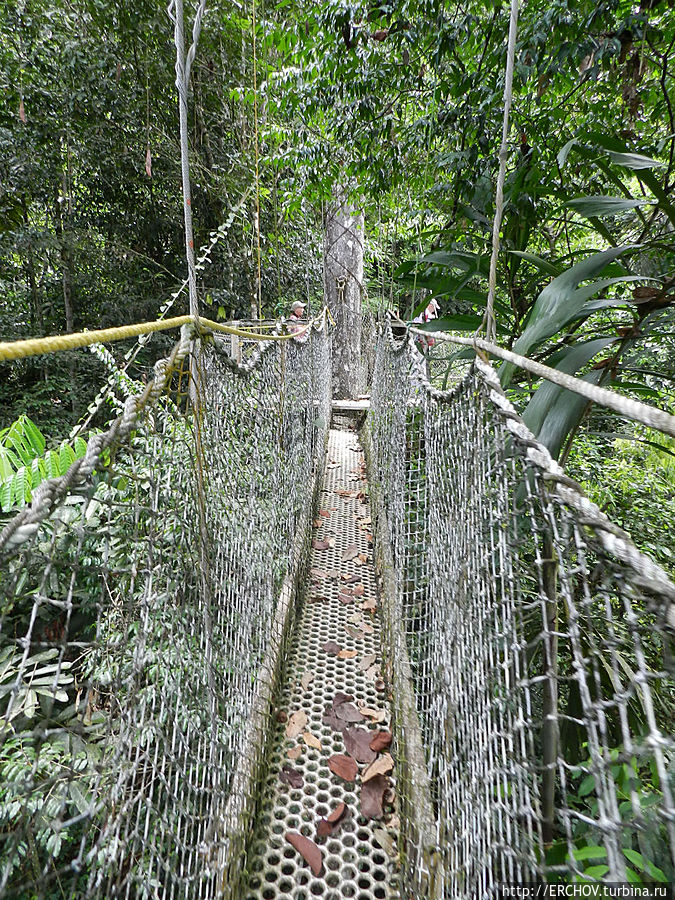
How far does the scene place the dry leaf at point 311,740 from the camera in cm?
154

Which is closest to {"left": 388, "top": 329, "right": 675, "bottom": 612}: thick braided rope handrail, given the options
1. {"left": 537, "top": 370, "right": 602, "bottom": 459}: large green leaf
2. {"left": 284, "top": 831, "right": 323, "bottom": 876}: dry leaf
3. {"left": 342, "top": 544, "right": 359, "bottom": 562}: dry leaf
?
{"left": 537, "top": 370, "right": 602, "bottom": 459}: large green leaf

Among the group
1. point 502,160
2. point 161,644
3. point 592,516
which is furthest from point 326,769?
point 502,160

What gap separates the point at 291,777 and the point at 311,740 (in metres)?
0.13

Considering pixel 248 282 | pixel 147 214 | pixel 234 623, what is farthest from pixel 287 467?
pixel 147 214

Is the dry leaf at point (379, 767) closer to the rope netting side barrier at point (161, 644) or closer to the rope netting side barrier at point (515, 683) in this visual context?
the rope netting side barrier at point (515, 683)

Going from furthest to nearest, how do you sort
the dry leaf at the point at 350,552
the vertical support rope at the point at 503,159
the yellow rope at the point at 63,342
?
the dry leaf at the point at 350,552 < the vertical support rope at the point at 503,159 < the yellow rope at the point at 63,342

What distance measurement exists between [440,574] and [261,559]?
1.99 ft

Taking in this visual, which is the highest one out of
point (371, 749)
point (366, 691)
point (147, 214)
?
point (147, 214)

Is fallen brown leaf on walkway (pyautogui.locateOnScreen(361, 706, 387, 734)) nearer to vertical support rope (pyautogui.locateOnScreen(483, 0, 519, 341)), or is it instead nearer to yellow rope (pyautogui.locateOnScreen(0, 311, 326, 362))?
vertical support rope (pyautogui.locateOnScreen(483, 0, 519, 341))

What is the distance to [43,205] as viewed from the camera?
233 inches

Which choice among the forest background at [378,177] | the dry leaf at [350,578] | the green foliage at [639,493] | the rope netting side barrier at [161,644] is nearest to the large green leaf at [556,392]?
the forest background at [378,177]

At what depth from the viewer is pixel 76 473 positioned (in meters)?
0.57

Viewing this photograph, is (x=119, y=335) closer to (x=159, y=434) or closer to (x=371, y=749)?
(x=159, y=434)

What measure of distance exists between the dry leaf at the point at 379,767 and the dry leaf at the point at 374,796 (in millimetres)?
10
